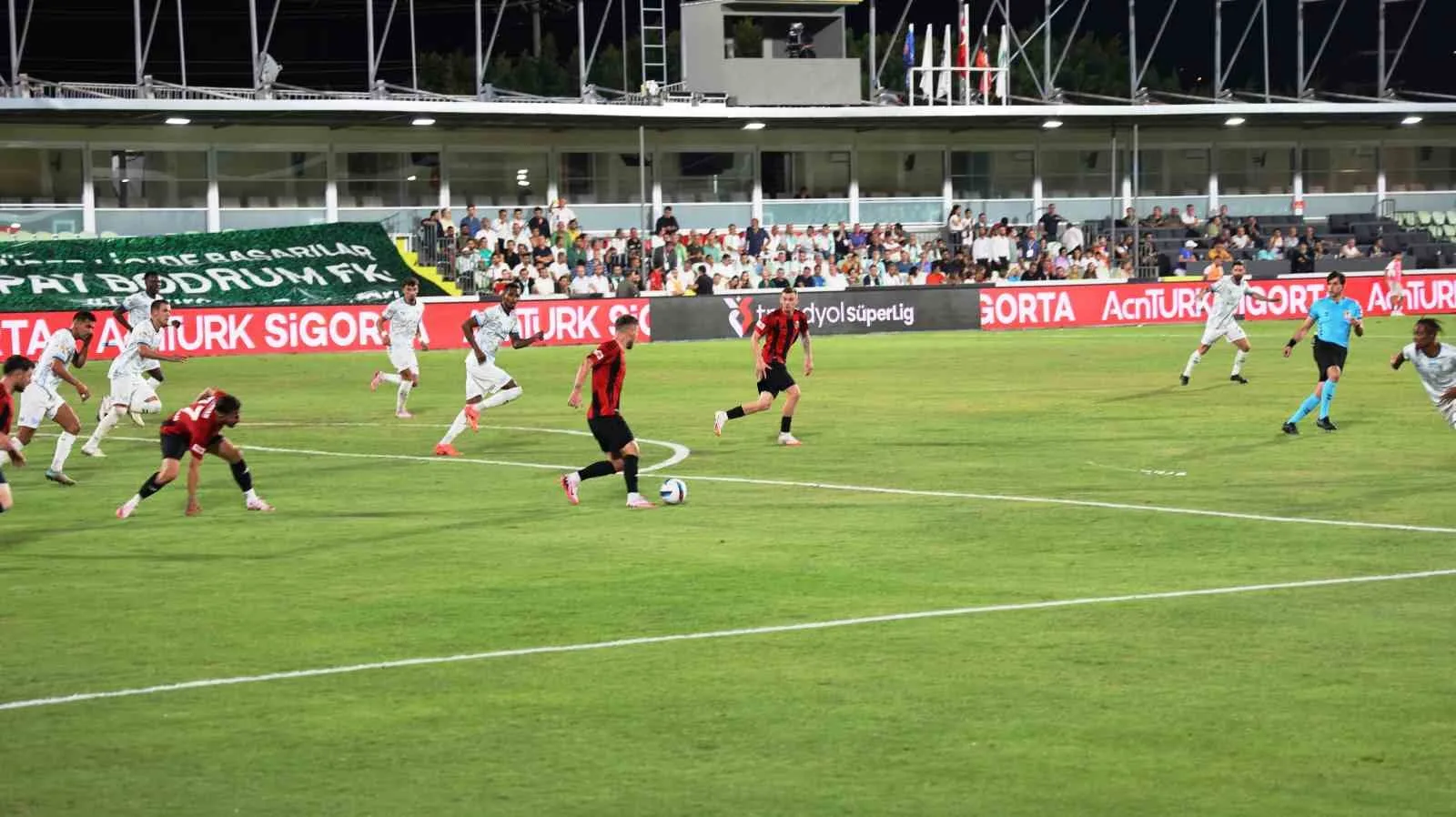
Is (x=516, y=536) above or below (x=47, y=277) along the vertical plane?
below

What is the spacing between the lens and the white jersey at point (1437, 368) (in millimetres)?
21469

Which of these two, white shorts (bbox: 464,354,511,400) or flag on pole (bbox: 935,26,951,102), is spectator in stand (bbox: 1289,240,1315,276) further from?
white shorts (bbox: 464,354,511,400)

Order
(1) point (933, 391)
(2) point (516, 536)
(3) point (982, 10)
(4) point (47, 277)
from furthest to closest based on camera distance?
(3) point (982, 10) < (4) point (47, 277) < (1) point (933, 391) < (2) point (516, 536)

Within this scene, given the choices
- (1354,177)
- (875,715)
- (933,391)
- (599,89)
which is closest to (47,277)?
(599,89)

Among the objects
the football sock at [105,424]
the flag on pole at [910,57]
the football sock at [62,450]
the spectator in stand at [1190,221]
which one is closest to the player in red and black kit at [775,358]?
the football sock at [105,424]

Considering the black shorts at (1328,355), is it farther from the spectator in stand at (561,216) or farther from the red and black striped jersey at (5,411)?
the spectator in stand at (561,216)

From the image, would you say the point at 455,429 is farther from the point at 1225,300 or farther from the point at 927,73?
the point at 927,73

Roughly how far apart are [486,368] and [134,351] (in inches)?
180

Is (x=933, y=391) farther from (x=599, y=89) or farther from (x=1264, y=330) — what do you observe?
(x=599, y=89)

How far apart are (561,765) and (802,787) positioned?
1.25 metres

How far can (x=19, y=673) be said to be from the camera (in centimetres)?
1183

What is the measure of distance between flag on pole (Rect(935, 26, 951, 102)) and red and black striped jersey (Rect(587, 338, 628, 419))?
43711mm

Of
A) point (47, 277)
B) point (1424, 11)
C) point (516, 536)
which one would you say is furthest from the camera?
point (1424, 11)

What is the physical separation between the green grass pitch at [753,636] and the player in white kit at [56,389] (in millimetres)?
444
